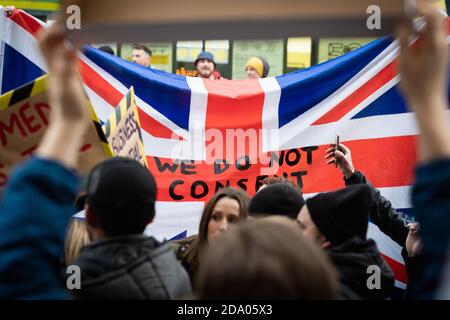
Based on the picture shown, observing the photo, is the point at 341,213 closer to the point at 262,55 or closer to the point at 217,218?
the point at 217,218

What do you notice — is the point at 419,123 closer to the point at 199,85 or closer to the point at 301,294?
the point at 301,294

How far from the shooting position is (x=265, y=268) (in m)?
1.25

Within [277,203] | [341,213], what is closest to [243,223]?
[341,213]

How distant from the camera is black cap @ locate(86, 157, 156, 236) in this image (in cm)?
192

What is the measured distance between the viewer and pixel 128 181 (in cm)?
195

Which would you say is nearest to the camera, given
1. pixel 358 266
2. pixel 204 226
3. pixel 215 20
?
pixel 215 20

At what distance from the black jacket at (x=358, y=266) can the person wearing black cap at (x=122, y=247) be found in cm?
55

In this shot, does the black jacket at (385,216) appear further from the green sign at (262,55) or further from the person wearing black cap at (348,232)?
the green sign at (262,55)

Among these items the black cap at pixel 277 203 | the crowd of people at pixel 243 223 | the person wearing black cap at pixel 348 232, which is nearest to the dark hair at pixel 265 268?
the crowd of people at pixel 243 223

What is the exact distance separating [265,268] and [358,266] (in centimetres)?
108

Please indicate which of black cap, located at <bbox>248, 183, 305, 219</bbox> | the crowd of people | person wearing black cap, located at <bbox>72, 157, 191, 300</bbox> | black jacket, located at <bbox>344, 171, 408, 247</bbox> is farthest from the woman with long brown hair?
the crowd of people

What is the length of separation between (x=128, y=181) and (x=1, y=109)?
118cm

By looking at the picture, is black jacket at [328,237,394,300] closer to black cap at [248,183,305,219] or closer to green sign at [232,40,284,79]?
black cap at [248,183,305,219]
